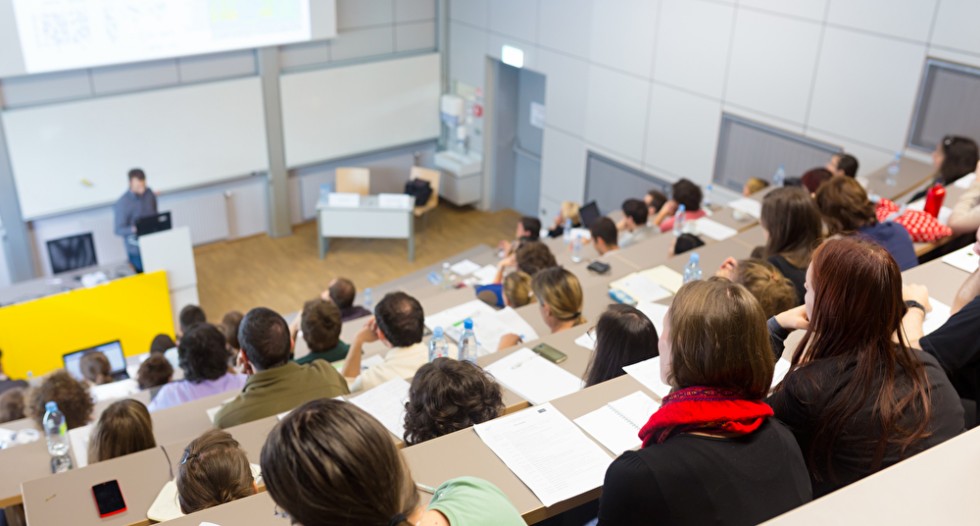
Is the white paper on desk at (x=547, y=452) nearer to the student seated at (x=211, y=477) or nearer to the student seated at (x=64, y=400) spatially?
the student seated at (x=211, y=477)

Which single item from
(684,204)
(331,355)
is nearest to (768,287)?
(331,355)

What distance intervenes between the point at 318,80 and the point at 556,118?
2877 millimetres

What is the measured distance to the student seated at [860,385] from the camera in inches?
78.7

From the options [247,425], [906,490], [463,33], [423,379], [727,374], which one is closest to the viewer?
[906,490]

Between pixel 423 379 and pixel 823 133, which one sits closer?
pixel 423 379

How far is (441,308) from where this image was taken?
5.45 meters

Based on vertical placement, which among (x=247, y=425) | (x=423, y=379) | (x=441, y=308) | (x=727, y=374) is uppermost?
(x=727, y=374)

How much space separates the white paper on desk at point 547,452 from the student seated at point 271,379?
1367 millimetres

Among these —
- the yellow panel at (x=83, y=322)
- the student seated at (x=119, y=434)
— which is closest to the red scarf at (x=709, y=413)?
the student seated at (x=119, y=434)

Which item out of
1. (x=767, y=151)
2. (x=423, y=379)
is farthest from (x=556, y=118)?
(x=423, y=379)

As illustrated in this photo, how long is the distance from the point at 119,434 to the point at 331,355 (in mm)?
1527

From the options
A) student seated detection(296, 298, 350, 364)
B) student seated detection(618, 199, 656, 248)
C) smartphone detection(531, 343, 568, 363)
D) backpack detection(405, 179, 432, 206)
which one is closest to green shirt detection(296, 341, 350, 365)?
student seated detection(296, 298, 350, 364)

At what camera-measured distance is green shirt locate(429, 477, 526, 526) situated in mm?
1570

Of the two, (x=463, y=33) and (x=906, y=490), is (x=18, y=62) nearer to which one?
(x=463, y=33)
